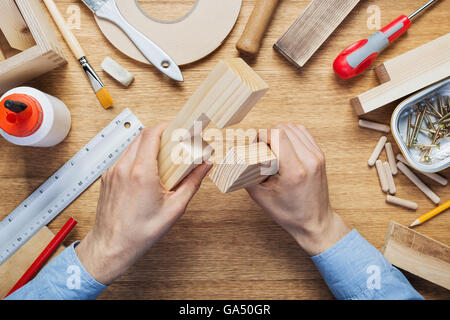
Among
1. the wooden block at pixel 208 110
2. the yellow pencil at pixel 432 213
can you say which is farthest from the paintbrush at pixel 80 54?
the yellow pencil at pixel 432 213

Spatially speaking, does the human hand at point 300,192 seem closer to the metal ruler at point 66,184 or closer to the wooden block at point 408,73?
the wooden block at point 408,73

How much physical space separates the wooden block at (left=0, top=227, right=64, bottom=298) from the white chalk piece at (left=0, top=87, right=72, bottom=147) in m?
0.21

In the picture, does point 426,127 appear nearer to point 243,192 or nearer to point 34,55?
point 243,192

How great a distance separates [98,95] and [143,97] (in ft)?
0.33

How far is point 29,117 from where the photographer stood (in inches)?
24.4

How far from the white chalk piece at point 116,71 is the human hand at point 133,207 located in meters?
0.21

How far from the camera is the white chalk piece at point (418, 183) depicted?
Result: 75cm

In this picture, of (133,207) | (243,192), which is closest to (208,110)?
(133,207)

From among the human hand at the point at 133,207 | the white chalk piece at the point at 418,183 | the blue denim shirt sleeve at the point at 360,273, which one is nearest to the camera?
the human hand at the point at 133,207

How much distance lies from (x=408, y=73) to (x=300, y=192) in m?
0.38

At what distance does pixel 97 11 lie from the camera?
71 centimetres

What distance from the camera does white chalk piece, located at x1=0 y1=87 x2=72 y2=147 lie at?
0.61 m

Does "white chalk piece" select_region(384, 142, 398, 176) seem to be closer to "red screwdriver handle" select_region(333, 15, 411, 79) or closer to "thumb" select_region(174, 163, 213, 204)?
"red screwdriver handle" select_region(333, 15, 411, 79)

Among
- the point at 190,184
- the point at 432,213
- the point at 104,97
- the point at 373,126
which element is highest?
the point at 104,97
